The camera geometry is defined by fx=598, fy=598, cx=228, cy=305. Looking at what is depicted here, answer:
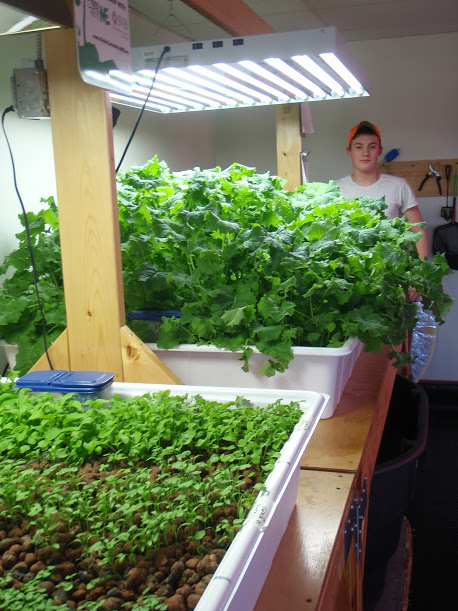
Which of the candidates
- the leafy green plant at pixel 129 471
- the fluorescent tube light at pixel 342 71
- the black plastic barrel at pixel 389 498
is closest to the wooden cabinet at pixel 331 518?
the leafy green plant at pixel 129 471

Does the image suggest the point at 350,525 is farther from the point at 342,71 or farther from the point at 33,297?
the point at 342,71

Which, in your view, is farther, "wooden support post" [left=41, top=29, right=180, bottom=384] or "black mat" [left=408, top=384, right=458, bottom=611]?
"black mat" [left=408, top=384, right=458, bottom=611]

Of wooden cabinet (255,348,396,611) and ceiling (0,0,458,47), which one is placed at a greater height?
ceiling (0,0,458,47)

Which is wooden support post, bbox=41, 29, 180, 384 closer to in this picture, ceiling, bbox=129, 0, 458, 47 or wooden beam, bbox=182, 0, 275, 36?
wooden beam, bbox=182, 0, 275, 36

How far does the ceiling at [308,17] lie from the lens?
343 cm

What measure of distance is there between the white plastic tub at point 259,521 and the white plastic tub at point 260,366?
206mm

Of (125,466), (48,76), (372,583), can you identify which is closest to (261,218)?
(48,76)

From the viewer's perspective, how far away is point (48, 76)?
1.46 metres

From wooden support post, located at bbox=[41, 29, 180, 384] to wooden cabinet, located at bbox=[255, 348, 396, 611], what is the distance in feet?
1.41

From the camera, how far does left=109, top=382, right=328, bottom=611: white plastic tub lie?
67cm

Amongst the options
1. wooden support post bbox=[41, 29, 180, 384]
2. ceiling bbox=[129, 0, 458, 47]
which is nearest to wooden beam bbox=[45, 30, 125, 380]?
wooden support post bbox=[41, 29, 180, 384]

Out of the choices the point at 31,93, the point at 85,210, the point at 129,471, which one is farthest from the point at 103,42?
the point at 129,471

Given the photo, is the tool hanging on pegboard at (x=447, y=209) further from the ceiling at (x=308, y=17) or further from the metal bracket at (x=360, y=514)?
the metal bracket at (x=360, y=514)

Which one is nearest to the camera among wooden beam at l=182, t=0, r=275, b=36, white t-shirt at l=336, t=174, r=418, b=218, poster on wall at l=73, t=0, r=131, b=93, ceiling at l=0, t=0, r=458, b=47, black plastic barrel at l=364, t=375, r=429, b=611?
poster on wall at l=73, t=0, r=131, b=93
